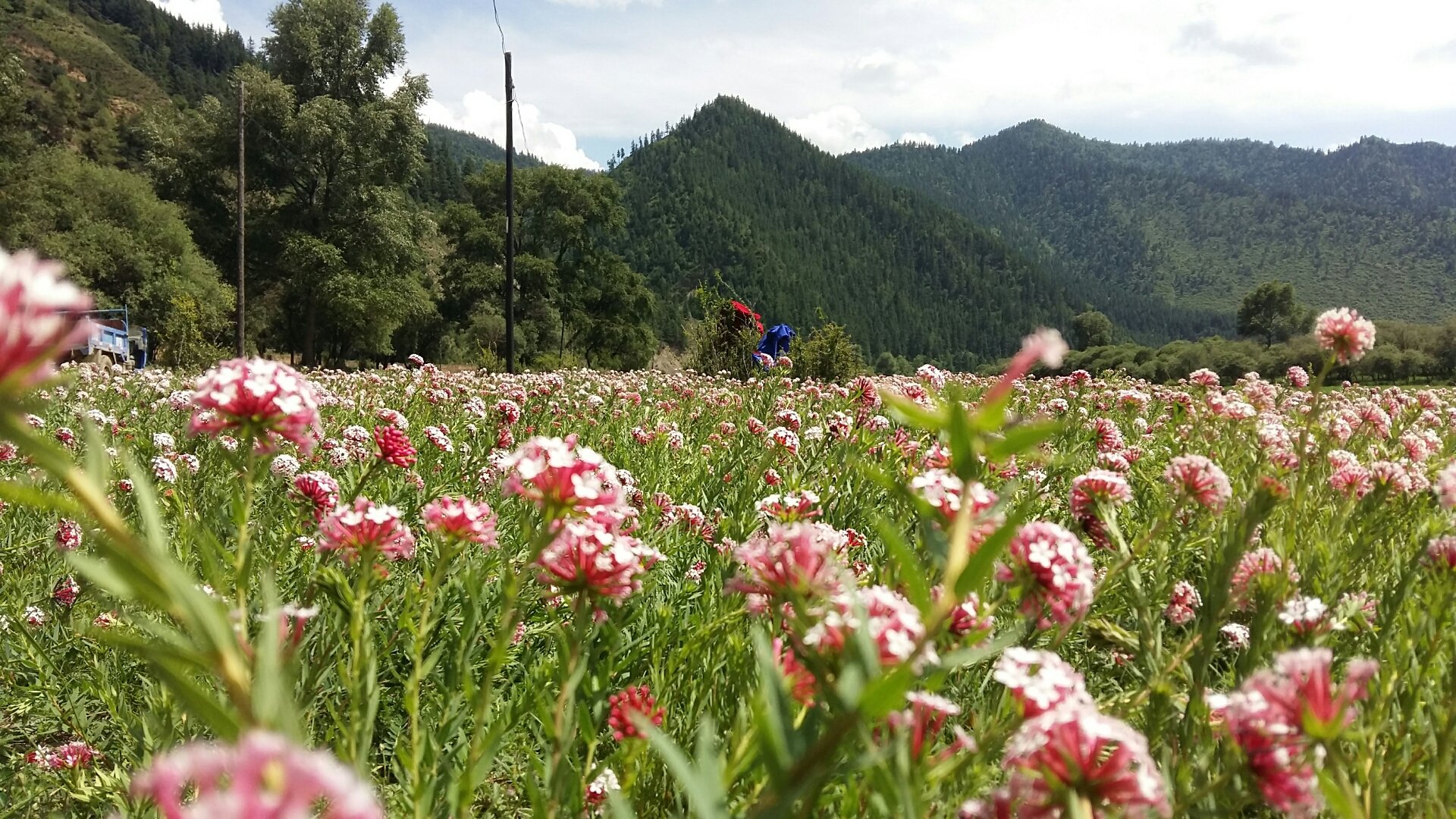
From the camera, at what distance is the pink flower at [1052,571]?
104 centimetres

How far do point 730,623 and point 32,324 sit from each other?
1.65m

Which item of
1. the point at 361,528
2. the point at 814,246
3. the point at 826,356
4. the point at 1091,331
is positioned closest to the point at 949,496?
the point at 361,528

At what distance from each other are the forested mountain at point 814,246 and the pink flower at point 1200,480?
4139 inches

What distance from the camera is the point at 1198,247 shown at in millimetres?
193125

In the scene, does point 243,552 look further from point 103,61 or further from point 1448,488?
point 103,61

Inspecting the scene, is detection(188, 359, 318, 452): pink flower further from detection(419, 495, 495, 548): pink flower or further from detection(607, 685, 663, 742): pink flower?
detection(607, 685, 663, 742): pink flower

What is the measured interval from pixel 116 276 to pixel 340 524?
36.6 metres

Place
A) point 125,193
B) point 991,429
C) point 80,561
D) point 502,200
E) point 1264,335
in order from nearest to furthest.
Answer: point 80,561 → point 991,429 → point 125,193 → point 502,200 → point 1264,335

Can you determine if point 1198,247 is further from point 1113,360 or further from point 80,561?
point 80,561

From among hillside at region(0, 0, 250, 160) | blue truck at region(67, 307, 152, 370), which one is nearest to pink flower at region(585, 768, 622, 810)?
blue truck at region(67, 307, 152, 370)

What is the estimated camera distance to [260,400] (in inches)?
45.5

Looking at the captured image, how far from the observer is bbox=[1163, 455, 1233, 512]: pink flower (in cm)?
187

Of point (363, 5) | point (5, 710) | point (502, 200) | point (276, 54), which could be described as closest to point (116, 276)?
point (276, 54)

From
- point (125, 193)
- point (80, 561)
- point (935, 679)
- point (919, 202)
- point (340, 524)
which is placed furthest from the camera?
point (919, 202)
